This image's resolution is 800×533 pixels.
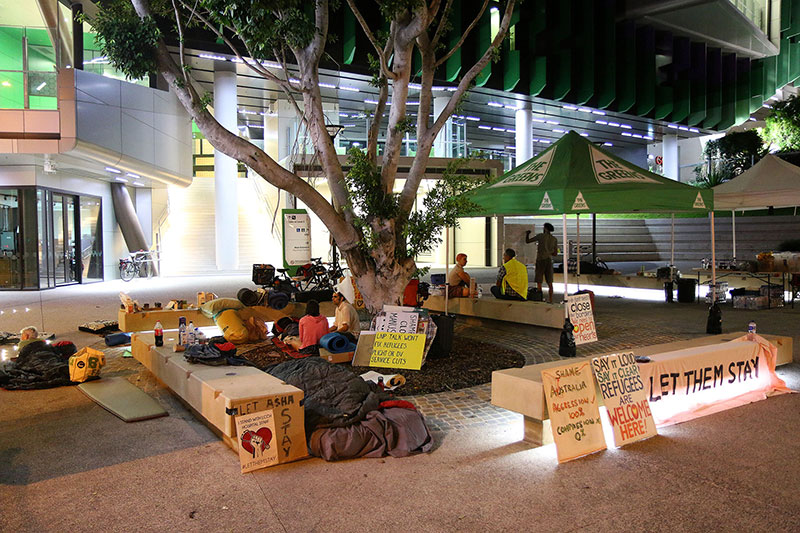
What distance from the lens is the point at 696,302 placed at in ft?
48.2

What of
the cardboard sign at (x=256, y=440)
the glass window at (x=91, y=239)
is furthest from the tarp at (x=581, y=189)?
the glass window at (x=91, y=239)

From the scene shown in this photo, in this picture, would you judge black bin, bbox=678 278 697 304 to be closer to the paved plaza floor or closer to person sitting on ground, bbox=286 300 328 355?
the paved plaza floor

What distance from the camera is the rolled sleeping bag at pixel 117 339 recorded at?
955cm

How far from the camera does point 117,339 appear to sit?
964 cm

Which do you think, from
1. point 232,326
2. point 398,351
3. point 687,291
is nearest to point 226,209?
point 232,326

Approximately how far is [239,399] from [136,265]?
19.3m

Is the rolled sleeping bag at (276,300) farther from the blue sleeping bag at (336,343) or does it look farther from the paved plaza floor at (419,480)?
the paved plaza floor at (419,480)

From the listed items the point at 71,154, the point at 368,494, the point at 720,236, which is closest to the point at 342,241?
the point at 368,494

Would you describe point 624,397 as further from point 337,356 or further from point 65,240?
point 65,240

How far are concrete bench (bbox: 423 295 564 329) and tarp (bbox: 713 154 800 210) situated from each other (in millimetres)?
5218

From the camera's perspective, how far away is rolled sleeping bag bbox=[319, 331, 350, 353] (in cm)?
793

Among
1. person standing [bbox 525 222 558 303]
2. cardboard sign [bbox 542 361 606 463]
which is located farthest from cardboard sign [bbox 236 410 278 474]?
person standing [bbox 525 222 558 303]

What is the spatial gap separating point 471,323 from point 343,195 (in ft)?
13.3

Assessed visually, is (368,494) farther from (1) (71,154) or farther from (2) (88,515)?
(1) (71,154)
